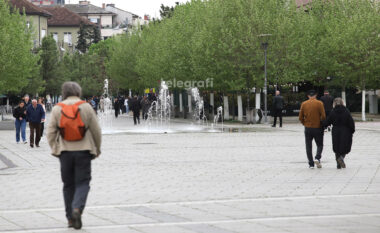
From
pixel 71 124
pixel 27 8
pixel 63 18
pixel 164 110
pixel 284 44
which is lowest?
pixel 164 110

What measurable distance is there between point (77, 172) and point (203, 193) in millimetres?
3826

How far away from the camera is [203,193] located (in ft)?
40.8

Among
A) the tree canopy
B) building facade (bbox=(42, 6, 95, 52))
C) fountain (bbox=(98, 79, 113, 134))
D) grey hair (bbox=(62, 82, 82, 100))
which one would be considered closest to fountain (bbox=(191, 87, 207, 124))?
the tree canopy

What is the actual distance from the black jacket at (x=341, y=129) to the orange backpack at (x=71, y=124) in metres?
8.60

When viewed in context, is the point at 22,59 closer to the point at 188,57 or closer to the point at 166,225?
the point at 188,57

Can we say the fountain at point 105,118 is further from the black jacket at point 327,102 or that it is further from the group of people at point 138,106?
the black jacket at point 327,102

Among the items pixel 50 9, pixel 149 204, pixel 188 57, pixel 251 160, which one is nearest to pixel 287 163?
pixel 251 160

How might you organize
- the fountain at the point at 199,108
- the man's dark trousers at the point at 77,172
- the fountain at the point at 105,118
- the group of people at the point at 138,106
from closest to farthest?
1. the man's dark trousers at the point at 77,172
2. the fountain at the point at 105,118
3. the group of people at the point at 138,106
4. the fountain at the point at 199,108

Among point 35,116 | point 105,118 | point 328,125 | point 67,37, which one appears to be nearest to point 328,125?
→ point 328,125

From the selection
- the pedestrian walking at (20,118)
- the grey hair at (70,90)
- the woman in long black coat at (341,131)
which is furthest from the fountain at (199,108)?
the grey hair at (70,90)

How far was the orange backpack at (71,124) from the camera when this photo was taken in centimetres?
884

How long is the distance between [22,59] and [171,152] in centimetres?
3476

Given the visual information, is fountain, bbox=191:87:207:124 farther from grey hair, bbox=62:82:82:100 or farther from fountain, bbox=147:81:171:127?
grey hair, bbox=62:82:82:100

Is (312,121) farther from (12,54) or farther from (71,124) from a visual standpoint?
(12,54)
